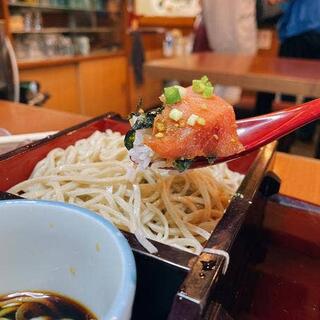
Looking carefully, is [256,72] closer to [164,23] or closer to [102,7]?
[102,7]

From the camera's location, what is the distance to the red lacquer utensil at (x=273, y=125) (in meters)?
0.70

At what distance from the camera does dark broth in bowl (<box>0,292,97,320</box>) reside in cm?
48

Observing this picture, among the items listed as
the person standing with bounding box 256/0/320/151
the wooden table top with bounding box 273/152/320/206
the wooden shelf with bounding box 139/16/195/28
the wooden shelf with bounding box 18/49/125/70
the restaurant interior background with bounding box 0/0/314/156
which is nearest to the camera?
the wooden table top with bounding box 273/152/320/206

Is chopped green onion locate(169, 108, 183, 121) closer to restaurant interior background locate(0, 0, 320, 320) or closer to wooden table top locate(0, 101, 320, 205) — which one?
restaurant interior background locate(0, 0, 320, 320)

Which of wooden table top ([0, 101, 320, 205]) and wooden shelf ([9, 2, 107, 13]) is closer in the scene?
wooden table top ([0, 101, 320, 205])

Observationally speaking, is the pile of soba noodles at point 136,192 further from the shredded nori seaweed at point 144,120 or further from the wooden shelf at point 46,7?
the wooden shelf at point 46,7

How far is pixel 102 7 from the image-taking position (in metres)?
4.36

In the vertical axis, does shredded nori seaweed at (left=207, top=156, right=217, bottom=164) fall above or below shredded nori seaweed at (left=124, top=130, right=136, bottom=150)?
below

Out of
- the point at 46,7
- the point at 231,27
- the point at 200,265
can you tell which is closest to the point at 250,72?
the point at 231,27

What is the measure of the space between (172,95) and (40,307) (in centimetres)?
37

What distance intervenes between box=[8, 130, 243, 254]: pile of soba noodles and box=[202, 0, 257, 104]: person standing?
2150mm

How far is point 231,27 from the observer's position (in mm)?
2939

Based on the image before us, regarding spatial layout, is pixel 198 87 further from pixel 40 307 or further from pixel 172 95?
pixel 40 307

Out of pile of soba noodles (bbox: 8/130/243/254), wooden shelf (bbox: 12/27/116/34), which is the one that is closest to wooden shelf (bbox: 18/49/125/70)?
wooden shelf (bbox: 12/27/116/34)
